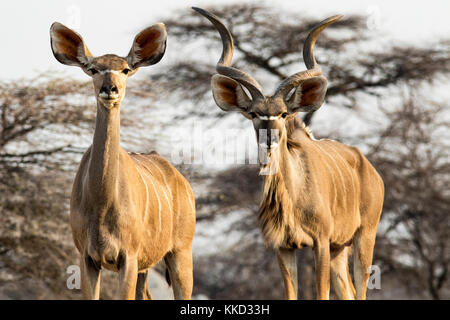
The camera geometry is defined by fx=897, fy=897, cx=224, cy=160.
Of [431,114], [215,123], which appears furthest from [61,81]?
[431,114]

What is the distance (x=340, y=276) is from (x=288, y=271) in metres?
1.06

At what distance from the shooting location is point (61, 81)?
10195mm

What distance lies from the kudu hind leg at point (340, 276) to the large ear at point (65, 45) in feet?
8.28

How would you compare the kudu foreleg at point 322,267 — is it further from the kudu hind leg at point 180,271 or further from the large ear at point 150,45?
the large ear at point 150,45

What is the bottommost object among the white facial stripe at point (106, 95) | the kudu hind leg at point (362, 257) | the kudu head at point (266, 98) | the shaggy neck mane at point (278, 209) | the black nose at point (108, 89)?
the kudu hind leg at point (362, 257)

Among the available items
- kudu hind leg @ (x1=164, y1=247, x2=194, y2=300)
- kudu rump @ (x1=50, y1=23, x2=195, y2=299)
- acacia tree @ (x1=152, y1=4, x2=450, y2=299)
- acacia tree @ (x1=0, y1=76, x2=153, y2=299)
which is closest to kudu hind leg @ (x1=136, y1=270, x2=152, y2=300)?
kudu hind leg @ (x1=164, y1=247, x2=194, y2=300)

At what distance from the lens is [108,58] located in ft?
14.6

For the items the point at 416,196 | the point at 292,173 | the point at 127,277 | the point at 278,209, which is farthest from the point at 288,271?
the point at 416,196

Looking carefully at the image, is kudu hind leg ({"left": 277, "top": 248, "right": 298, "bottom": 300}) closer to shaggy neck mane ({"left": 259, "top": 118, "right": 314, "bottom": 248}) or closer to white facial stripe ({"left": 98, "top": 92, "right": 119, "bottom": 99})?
shaggy neck mane ({"left": 259, "top": 118, "right": 314, "bottom": 248})

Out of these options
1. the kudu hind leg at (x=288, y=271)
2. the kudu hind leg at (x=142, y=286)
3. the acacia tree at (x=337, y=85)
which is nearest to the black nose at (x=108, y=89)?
the kudu hind leg at (x=142, y=286)

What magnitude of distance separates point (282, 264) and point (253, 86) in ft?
3.49

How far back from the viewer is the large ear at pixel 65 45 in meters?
4.63

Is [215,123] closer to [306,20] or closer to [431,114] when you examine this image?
[306,20]
